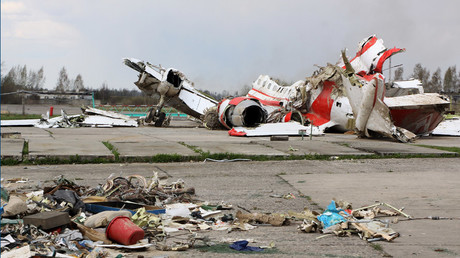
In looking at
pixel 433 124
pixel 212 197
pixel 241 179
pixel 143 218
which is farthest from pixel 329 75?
pixel 143 218

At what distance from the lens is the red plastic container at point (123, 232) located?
14.8 feet

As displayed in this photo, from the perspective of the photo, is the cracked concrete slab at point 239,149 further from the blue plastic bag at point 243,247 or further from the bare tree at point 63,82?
Result: the bare tree at point 63,82

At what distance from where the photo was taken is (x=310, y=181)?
28.1 feet

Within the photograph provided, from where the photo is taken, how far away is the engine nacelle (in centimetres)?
2262

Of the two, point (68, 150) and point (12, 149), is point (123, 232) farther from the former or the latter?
point (12, 149)

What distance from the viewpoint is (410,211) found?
6180 millimetres

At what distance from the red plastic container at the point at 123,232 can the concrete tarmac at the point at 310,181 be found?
0.23 meters

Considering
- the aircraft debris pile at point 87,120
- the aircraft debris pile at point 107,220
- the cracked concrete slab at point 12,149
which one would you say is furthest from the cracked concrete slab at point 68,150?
the aircraft debris pile at point 87,120

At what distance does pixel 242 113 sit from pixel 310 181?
14062 millimetres

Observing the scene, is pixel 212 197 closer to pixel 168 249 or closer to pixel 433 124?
pixel 168 249

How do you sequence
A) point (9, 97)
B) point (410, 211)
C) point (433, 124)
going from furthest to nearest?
point (9, 97) < point (433, 124) < point (410, 211)

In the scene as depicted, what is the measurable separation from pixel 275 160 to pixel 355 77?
7.96m

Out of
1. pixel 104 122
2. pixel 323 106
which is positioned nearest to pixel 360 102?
pixel 323 106

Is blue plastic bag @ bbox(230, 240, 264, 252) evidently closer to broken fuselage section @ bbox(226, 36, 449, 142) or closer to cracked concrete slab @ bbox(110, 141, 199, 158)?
cracked concrete slab @ bbox(110, 141, 199, 158)
